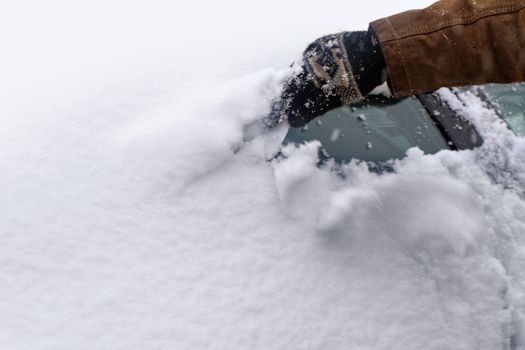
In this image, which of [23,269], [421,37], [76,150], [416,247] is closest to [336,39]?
[421,37]

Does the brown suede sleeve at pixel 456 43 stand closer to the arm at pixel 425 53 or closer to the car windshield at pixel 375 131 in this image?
the arm at pixel 425 53

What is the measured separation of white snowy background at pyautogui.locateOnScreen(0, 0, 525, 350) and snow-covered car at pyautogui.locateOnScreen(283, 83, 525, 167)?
4 centimetres

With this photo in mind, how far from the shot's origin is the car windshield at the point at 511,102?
1176 mm

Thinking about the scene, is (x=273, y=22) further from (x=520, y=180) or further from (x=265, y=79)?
(x=520, y=180)

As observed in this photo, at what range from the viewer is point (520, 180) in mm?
1089

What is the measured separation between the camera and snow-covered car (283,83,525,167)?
1.07 metres

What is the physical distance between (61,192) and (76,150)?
114mm

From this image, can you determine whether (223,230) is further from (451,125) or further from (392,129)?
(451,125)

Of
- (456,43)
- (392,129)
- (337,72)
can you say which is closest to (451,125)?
(392,129)

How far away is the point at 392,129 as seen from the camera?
1.12 metres

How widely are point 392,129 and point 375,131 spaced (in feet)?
0.17

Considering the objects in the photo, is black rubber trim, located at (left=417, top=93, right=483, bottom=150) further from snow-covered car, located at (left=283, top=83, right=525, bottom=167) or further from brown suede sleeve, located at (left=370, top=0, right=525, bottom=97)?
brown suede sleeve, located at (left=370, top=0, right=525, bottom=97)

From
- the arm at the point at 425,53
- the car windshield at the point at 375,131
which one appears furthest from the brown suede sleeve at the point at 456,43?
the car windshield at the point at 375,131

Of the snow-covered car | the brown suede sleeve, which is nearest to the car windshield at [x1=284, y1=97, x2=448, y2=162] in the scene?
the snow-covered car
